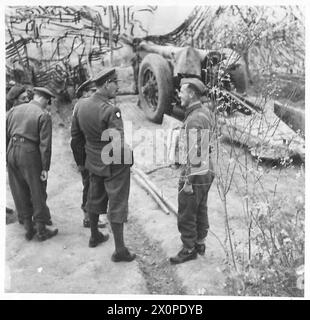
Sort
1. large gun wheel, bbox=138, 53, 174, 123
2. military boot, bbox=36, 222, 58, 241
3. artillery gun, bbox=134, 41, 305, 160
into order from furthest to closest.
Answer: large gun wheel, bbox=138, 53, 174, 123 → artillery gun, bbox=134, 41, 305, 160 → military boot, bbox=36, 222, 58, 241

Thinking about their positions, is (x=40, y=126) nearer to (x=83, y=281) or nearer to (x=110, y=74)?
(x=110, y=74)

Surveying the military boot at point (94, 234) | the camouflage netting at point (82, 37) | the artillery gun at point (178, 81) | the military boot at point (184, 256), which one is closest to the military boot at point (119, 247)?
the military boot at point (94, 234)

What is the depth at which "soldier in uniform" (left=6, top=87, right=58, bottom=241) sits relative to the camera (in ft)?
13.0

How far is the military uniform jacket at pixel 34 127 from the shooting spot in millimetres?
3949

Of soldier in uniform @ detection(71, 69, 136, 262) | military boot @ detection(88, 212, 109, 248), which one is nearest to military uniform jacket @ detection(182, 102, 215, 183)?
soldier in uniform @ detection(71, 69, 136, 262)

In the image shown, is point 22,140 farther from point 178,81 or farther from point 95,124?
point 178,81

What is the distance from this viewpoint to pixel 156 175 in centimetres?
539

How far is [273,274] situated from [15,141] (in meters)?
2.45

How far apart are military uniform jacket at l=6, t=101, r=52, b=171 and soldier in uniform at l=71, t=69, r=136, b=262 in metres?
0.27

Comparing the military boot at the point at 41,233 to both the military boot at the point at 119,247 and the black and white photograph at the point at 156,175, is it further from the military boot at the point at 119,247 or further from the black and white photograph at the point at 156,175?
the military boot at the point at 119,247

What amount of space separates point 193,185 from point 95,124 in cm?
91

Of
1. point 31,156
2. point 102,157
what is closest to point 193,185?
point 102,157

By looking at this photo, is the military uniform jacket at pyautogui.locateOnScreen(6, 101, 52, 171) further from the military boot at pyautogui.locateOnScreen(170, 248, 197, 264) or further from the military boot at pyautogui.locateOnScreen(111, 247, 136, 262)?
the military boot at pyautogui.locateOnScreen(170, 248, 197, 264)
